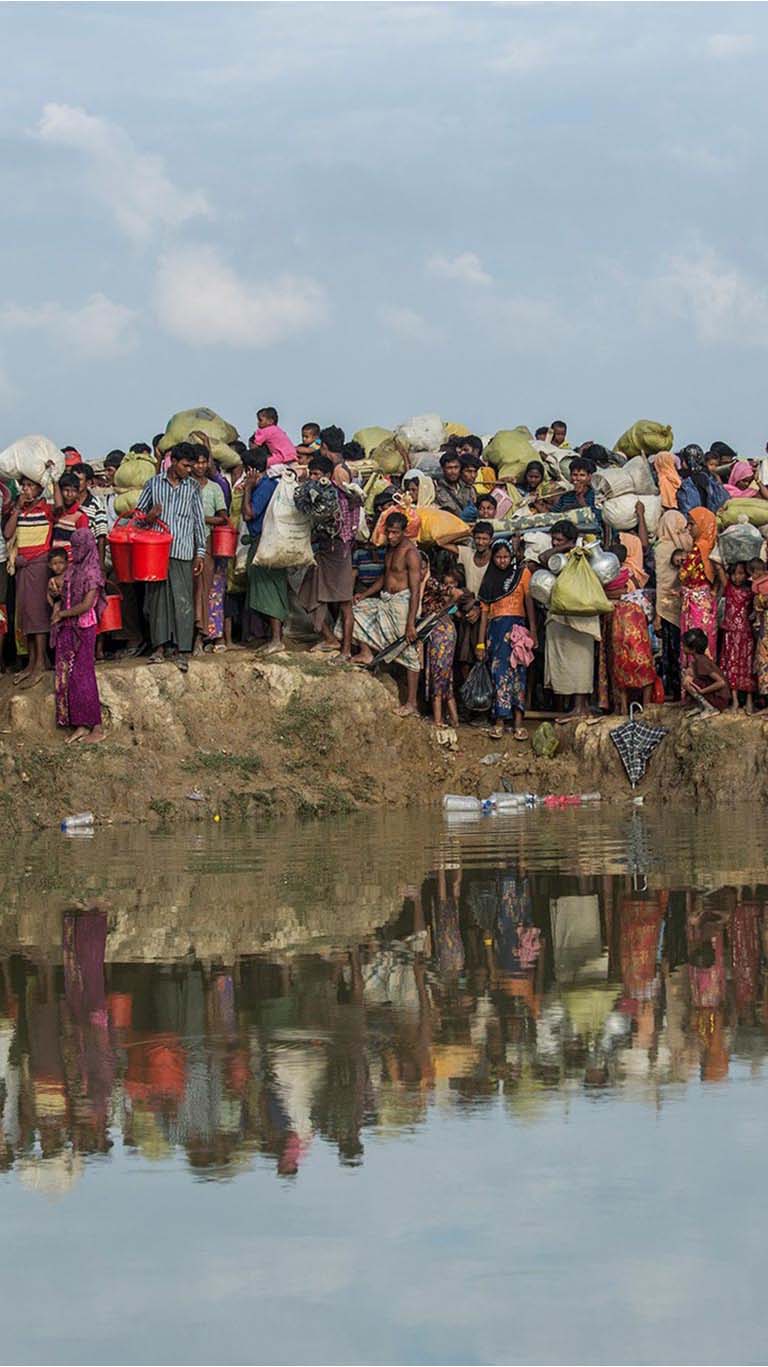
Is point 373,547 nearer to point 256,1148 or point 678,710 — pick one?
Result: point 678,710

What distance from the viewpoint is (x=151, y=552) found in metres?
15.8

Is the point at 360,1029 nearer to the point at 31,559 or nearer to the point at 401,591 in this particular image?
the point at 31,559

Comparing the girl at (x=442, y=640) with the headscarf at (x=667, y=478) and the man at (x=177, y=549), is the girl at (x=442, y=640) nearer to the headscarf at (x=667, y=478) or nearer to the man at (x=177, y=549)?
the man at (x=177, y=549)

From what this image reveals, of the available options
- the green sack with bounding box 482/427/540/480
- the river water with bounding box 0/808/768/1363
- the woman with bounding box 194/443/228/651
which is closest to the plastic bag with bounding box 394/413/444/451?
the green sack with bounding box 482/427/540/480

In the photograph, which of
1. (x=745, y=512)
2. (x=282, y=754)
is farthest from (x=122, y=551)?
(x=745, y=512)

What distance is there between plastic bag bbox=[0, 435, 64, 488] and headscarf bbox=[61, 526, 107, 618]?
25.5 inches

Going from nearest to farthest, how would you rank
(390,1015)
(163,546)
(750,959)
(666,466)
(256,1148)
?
(256,1148) < (390,1015) < (750,959) < (163,546) < (666,466)

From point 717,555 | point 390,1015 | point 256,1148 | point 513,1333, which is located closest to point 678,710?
point 717,555

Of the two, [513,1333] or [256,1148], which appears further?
[256,1148]

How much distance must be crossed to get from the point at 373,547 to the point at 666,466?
127 inches

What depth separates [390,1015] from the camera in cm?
719

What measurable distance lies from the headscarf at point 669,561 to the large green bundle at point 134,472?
489 centimetres

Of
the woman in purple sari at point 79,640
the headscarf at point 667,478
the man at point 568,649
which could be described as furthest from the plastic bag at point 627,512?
the woman in purple sari at point 79,640

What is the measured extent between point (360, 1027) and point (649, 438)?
13328 millimetres
